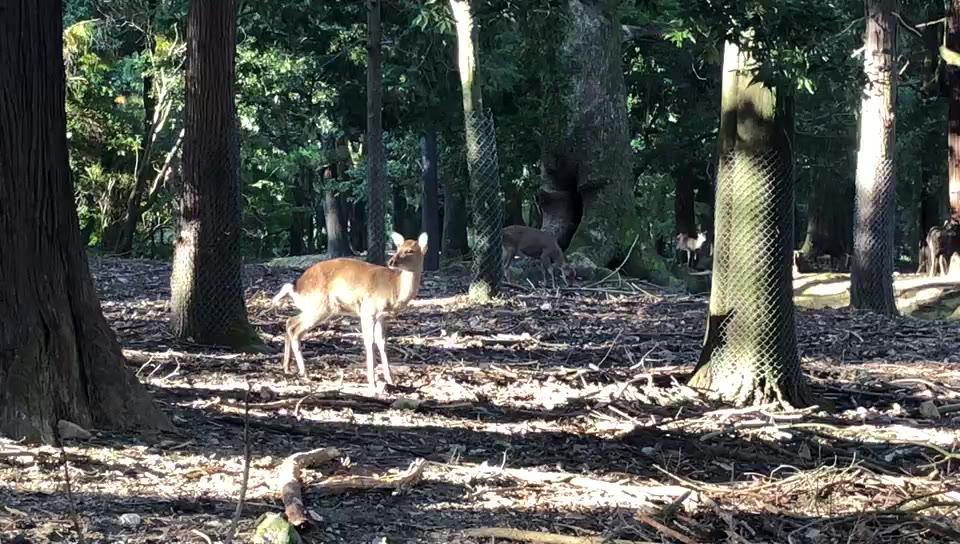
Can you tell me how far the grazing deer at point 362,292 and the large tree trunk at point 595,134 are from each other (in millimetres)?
12506

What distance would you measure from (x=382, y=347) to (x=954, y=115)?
1659 centimetres

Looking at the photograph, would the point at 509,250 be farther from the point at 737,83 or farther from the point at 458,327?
the point at 737,83

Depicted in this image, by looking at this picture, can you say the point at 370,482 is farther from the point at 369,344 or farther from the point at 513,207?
the point at 513,207

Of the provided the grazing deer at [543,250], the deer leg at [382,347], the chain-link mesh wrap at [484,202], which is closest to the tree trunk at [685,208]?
the grazing deer at [543,250]

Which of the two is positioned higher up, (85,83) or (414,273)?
(85,83)

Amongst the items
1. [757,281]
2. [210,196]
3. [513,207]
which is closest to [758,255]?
[757,281]

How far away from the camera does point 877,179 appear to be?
17672 mm

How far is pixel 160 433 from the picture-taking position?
7445mm

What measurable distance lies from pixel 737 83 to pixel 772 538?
4736mm

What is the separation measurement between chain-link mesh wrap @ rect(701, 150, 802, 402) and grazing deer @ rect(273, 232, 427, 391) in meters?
2.71

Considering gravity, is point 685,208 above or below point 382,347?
above

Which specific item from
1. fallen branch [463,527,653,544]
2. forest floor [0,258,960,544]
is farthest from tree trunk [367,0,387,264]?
fallen branch [463,527,653,544]

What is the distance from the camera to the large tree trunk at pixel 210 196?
11570 mm

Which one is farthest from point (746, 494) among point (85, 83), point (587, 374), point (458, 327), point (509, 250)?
point (85, 83)
